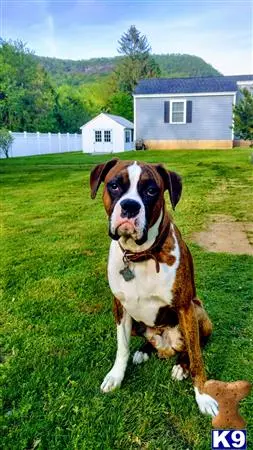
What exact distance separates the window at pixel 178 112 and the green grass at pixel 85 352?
733 inches

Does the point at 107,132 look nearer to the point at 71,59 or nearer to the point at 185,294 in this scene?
the point at 185,294

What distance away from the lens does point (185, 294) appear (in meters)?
2.12

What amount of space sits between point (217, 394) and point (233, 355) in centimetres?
78

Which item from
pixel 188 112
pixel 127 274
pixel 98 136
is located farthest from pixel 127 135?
pixel 127 274

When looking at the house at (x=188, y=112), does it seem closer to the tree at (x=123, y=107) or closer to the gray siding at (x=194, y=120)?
the gray siding at (x=194, y=120)

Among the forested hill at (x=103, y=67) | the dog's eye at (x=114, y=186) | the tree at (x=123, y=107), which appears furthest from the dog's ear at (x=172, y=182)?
the forested hill at (x=103, y=67)

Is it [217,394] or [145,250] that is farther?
[145,250]

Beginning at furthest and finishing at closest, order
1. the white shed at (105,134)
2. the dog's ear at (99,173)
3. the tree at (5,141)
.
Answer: the white shed at (105,134) → the tree at (5,141) → the dog's ear at (99,173)

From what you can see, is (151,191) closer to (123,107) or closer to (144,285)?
(144,285)

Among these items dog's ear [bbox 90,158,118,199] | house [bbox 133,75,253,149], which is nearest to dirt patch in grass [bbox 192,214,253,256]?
dog's ear [bbox 90,158,118,199]

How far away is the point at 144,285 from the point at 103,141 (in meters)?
25.7

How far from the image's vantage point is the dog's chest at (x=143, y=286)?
2.07 meters

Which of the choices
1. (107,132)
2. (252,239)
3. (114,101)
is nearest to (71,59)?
(114,101)

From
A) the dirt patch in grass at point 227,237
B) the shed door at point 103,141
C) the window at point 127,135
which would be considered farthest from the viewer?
the window at point 127,135
